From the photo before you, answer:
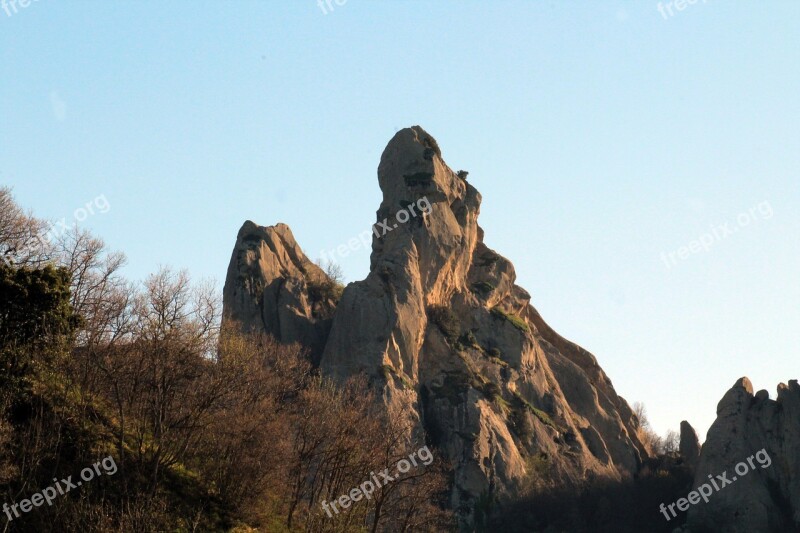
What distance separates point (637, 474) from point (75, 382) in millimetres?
81694

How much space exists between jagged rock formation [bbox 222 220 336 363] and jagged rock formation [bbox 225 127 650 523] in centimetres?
14

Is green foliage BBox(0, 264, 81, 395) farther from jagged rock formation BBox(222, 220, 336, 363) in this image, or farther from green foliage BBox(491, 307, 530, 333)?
green foliage BBox(491, 307, 530, 333)

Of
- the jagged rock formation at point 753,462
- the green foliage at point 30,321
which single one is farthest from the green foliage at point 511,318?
the green foliage at point 30,321

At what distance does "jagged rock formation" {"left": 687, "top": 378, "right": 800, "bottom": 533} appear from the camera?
313ft

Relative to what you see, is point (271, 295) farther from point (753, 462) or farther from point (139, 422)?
point (139, 422)

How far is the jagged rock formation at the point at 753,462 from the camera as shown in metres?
95.3

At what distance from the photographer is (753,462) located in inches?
3937

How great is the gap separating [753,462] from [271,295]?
5007 cm

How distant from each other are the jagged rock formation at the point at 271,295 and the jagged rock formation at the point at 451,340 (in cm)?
14

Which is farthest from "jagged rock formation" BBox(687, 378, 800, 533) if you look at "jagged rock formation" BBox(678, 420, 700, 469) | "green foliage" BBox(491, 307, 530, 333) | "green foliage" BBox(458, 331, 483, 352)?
"green foliage" BBox(458, 331, 483, 352)

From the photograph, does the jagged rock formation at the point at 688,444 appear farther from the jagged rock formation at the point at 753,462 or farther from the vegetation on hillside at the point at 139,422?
the vegetation on hillside at the point at 139,422

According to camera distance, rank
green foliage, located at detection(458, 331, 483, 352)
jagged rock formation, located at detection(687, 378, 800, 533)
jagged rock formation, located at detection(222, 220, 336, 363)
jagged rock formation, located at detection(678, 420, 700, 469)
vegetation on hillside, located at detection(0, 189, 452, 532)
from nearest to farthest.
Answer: vegetation on hillside, located at detection(0, 189, 452, 532) < jagged rock formation, located at detection(687, 378, 800, 533) < jagged rock formation, located at detection(222, 220, 336, 363) < green foliage, located at detection(458, 331, 483, 352) < jagged rock formation, located at detection(678, 420, 700, 469)

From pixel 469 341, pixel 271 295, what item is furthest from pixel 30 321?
pixel 469 341

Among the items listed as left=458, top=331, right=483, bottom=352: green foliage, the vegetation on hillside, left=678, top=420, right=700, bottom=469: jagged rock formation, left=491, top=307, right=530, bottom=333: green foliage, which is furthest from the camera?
left=678, top=420, right=700, bottom=469: jagged rock formation
